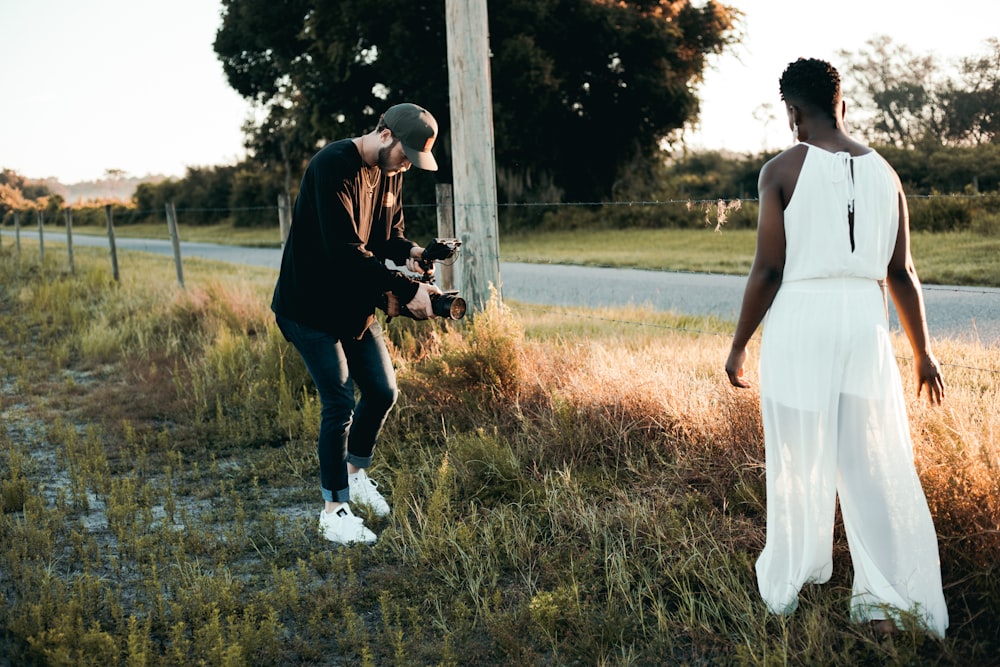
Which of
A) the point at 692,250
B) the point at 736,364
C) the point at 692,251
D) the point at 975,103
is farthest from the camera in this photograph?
the point at 975,103

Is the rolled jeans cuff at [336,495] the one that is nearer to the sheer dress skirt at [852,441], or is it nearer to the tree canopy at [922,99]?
the sheer dress skirt at [852,441]

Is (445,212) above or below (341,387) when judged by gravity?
above

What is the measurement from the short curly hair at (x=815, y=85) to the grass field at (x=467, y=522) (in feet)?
4.99

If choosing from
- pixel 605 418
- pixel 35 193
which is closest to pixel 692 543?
pixel 605 418

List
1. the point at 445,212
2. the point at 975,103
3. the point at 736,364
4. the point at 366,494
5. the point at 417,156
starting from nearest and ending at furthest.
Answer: the point at 736,364 → the point at 417,156 → the point at 366,494 → the point at 445,212 → the point at 975,103

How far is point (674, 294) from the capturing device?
35.8ft

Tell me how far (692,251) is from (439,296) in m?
12.7

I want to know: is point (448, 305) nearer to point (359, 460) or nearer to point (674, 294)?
point (359, 460)

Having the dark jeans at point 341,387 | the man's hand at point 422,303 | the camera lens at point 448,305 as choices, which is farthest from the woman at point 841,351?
the dark jeans at point 341,387

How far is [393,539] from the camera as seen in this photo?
4.26 m

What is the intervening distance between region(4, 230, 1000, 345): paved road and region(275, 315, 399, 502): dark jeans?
405 cm

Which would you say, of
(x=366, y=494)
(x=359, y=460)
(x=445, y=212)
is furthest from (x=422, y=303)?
(x=445, y=212)

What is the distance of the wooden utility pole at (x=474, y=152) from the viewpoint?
261 inches

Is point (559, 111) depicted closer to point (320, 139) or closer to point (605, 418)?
point (320, 139)
